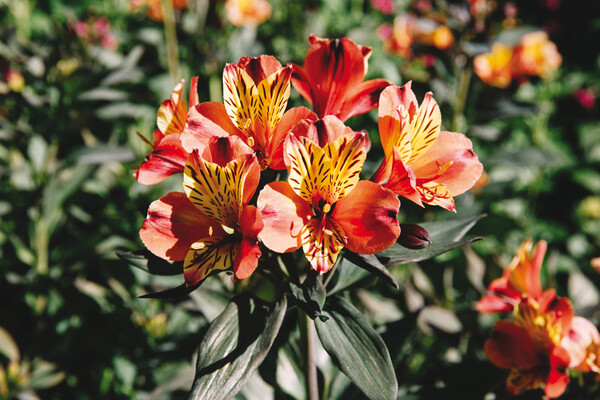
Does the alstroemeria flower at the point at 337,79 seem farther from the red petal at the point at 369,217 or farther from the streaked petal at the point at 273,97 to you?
the red petal at the point at 369,217

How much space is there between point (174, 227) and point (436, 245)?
1.72 ft

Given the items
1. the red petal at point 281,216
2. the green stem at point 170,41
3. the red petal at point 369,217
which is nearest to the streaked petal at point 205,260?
the red petal at point 281,216

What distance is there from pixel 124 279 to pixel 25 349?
0.65 meters

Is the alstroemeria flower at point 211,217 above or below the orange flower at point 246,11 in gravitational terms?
above

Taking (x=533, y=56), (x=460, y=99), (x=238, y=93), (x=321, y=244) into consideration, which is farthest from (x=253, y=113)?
(x=533, y=56)

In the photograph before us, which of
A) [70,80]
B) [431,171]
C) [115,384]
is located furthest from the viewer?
[70,80]

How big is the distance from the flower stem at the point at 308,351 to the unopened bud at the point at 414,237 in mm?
299

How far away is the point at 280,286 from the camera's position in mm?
898

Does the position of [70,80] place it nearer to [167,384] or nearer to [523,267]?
[167,384]

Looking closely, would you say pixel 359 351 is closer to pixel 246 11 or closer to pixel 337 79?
pixel 337 79

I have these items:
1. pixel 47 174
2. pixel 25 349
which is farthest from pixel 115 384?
pixel 47 174

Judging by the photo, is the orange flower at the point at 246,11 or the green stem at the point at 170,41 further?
the orange flower at the point at 246,11

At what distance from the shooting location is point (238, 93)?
0.84m

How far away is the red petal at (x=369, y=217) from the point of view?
0.72 metres
